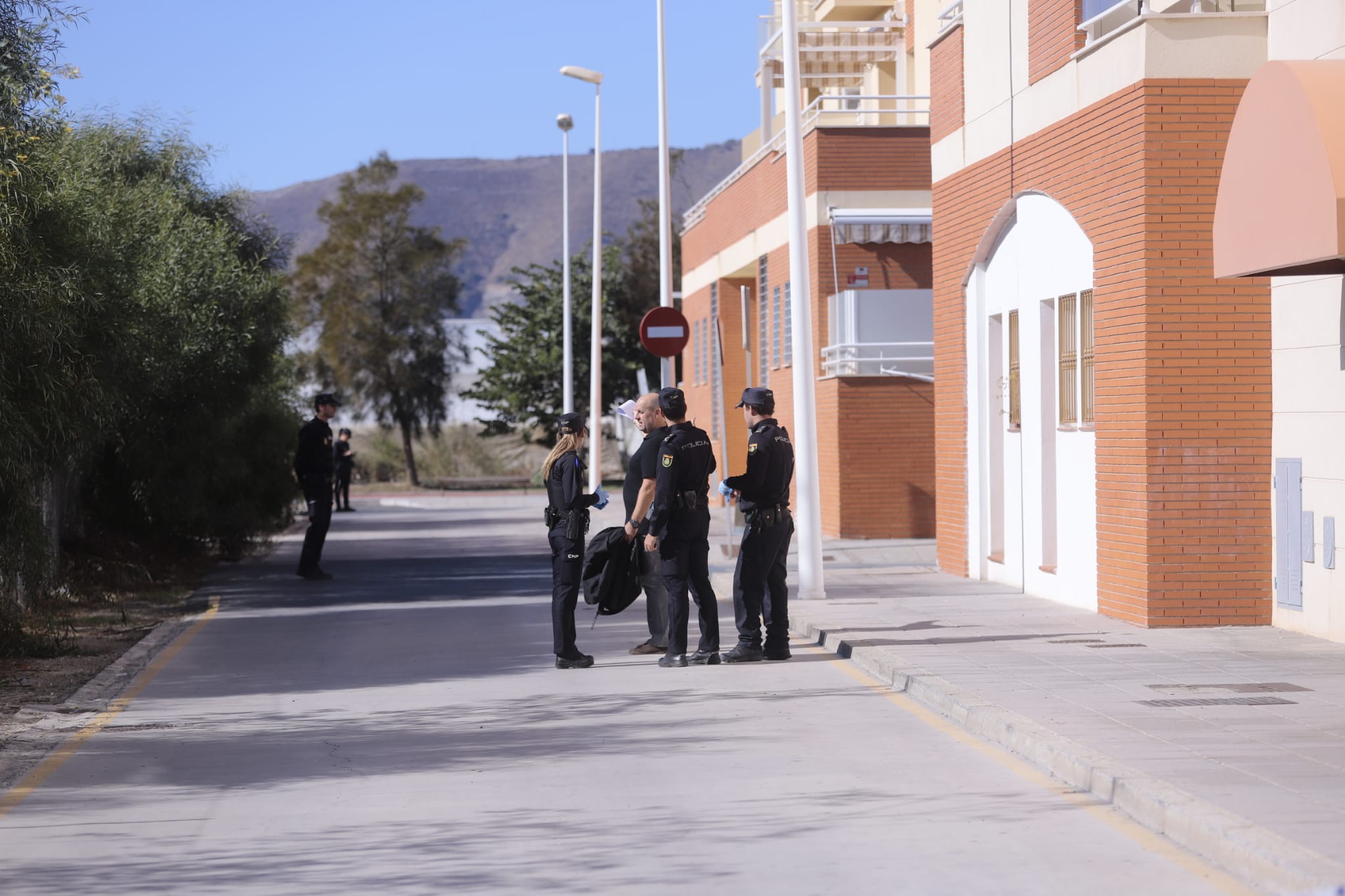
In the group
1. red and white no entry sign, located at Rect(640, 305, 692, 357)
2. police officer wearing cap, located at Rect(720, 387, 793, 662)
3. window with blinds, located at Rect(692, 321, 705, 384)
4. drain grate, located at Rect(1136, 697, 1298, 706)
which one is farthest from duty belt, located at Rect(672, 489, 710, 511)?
window with blinds, located at Rect(692, 321, 705, 384)

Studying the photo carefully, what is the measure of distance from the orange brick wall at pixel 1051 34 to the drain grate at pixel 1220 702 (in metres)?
7.42

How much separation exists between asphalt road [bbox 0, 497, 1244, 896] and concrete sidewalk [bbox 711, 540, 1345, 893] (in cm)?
Answer: 19

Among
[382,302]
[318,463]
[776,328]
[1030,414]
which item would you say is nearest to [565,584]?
[1030,414]

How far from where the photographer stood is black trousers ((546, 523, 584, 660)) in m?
12.6

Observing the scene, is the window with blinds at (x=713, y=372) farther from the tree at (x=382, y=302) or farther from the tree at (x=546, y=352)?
the tree at (x=382, y=302)

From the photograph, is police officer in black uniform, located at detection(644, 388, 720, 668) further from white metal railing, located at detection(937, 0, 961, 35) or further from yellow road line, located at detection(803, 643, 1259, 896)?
white metal railing, located at detection(937, 0, 961, 35)

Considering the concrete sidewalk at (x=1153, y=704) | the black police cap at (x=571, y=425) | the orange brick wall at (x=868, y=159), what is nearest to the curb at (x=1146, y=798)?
the concrete sidewalk at (x=1153, y=704)

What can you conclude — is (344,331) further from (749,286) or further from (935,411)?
(935,411)

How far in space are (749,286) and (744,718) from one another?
2860 centimetres

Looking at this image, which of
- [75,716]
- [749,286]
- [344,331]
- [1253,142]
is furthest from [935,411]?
[344,331]

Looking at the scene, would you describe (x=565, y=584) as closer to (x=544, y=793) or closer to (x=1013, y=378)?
(x=544, y=793)

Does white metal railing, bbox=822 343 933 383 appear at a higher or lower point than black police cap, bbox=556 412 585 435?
higher

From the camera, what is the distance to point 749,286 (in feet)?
126

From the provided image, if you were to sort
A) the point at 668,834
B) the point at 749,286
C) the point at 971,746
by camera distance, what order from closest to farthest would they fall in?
the point at 668,834 < the point at 971,746 < the point at 749,286
